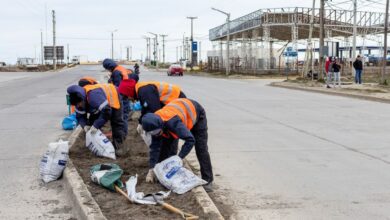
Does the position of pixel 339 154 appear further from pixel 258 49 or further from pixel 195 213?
pixel 258 49

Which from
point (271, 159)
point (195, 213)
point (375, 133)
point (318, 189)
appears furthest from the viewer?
point (375, 133)

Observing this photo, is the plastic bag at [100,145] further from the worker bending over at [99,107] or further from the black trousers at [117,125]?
the black trousers at [117,125]

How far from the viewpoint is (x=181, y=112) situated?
586 cm

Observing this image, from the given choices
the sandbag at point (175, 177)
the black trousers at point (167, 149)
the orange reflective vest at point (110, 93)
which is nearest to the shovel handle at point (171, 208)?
the sandbag at point (175, 177)

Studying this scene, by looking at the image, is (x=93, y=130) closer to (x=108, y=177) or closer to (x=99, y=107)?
(x=99, y=107)

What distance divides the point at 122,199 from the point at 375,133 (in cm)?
782

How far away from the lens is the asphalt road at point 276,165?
6.04 metres

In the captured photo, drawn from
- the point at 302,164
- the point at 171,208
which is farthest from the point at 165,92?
the point at 302,164

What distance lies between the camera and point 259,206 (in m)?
6.04

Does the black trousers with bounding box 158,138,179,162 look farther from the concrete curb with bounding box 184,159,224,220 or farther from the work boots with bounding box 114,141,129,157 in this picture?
the work boots with bounding box 114,141,129,157

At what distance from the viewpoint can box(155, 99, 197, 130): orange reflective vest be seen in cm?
569

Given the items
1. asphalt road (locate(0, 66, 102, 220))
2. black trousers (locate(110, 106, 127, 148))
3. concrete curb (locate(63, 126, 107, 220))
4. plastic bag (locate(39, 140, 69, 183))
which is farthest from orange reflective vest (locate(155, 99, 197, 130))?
black trousers (locate(110, 106, 127, 148))

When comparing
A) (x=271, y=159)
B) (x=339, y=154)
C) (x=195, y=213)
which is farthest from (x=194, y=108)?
(x=339, y=154)

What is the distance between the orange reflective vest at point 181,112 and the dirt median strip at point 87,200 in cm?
83
